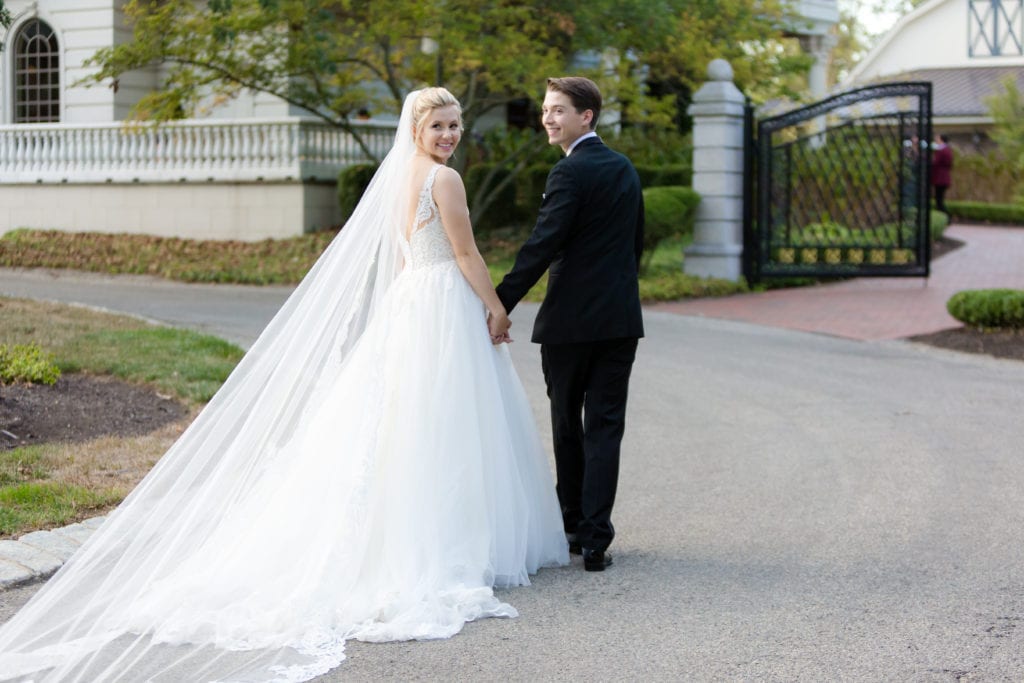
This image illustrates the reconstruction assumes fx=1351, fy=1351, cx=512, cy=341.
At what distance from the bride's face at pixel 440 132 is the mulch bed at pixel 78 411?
3.41m

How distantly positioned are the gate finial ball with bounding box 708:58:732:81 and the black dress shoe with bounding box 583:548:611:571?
13.3 metres

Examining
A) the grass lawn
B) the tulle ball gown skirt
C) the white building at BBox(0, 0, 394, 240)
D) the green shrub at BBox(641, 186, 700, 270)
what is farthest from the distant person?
the tulle ball gown skirt

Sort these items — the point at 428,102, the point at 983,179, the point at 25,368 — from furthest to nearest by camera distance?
1. the point at 983,179
2. the point at 25,368
3. the point at 428,102

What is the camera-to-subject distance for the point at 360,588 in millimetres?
5266

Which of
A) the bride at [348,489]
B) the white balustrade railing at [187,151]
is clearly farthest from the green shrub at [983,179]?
the bride at [348,489]

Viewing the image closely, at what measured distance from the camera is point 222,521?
5.49 m

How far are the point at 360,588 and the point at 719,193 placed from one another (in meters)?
14.0

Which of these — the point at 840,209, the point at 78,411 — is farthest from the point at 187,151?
the point at 78,411

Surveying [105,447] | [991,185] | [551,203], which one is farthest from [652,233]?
[991,185]

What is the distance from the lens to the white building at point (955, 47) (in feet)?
166

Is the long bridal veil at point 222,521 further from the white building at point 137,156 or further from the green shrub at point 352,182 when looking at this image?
the white building at point 137,156

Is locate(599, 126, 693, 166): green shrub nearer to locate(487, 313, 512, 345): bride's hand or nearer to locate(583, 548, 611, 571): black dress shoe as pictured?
locate(487, 313, 512, 345): bride's hand

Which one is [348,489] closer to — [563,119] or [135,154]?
[563,119]

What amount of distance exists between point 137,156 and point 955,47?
42.9 meters
